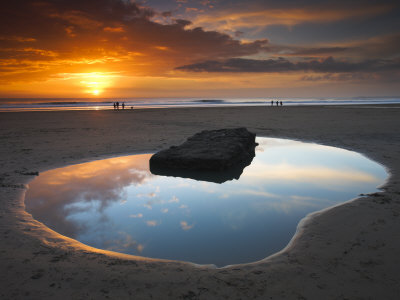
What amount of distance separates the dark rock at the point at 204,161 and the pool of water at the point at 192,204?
0.38m

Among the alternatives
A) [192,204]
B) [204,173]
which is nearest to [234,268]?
[192,204]

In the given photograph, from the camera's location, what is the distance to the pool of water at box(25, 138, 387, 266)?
349cm

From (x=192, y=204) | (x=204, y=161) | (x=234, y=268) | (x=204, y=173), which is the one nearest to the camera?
(x=234, y=268)

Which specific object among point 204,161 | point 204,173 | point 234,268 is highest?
point 204,161

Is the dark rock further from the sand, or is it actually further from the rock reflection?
the sand

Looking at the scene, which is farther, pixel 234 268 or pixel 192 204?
pixel 192 204

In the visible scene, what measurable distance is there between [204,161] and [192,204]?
228cm

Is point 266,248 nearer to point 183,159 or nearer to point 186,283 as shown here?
point 186,283

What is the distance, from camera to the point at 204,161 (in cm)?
697

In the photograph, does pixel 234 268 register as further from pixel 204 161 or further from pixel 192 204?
pixel 204 161

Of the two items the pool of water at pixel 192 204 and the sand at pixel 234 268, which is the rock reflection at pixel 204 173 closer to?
the pool of water at pixel 192 204

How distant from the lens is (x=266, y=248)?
11.0 ft

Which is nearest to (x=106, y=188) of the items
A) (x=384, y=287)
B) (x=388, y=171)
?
(x=384, y=287)

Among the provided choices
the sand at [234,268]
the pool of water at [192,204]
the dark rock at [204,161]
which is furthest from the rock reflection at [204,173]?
the sand at [234,268]
